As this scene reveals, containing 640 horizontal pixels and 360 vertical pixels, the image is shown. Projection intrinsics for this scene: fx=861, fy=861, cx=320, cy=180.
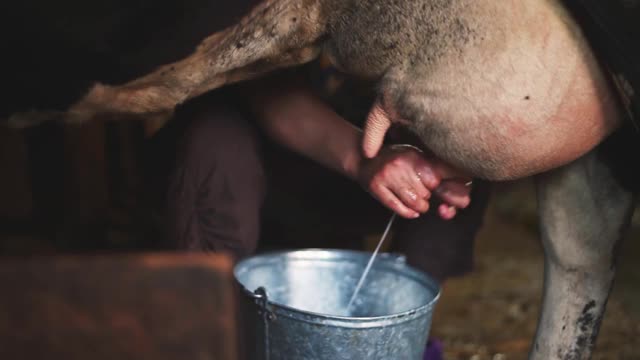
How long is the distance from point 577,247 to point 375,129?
32 centimetres

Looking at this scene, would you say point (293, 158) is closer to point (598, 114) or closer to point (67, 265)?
point (598, 114)

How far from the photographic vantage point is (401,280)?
1.19 meters

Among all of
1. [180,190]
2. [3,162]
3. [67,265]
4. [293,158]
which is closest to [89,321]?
[67,265]

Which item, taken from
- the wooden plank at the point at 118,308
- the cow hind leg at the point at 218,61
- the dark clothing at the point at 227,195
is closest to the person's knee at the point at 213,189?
the dark clothing at the point at 227,195

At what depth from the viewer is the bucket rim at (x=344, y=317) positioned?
3.19 ft

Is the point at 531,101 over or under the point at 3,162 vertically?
over

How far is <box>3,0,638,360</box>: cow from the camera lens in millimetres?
909

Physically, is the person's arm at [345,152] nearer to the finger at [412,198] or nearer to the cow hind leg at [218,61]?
the finger at [412,198]

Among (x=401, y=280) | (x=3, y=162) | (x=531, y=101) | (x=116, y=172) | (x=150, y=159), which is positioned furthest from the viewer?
(x=116, y=172)

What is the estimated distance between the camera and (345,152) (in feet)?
3.91

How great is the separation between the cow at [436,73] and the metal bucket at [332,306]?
190 millimetres

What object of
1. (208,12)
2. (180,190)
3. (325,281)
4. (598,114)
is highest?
(208,12)

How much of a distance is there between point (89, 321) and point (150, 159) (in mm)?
1055

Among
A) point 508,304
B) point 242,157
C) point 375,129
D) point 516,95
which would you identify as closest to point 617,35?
point 516,95
